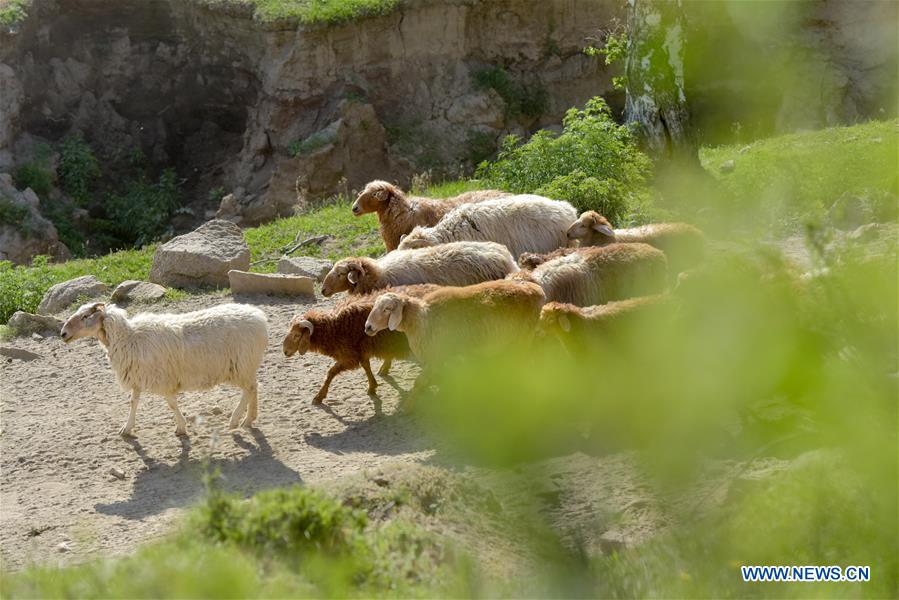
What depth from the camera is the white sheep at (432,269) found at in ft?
30.4

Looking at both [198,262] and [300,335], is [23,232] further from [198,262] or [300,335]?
[300,335]

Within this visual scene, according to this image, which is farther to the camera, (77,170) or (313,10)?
(77,170)

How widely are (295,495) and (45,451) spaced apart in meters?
4.10

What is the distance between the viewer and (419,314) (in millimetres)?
8070

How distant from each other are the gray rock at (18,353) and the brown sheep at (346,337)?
3543 mm

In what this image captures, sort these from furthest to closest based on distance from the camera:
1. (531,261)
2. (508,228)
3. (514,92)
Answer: (514,92) < (508,228) < (531,261)

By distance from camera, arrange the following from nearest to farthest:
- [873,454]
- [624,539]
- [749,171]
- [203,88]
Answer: [873,454], [624,539], [749,171], [203,88]

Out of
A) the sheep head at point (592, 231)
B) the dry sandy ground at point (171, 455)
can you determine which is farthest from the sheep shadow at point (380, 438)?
the sheep head at point (592, 231)

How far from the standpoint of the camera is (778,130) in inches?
698

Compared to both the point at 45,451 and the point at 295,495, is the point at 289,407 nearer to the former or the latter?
the point at 45,451

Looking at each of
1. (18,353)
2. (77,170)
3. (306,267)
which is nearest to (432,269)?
(306,267)

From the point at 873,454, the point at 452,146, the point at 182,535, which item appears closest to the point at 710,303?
the point at 873,454

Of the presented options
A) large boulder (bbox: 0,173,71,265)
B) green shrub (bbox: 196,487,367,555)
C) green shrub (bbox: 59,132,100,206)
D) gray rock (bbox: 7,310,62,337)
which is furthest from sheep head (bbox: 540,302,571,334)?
green shrub (bbox: 59,132,100,206)

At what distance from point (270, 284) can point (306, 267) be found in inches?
27.1
